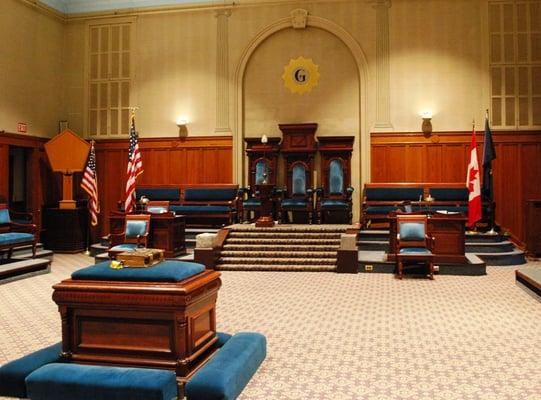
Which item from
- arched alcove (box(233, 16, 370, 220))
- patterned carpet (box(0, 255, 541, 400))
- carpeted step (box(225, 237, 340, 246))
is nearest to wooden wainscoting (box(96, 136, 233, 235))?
arched alcove (box(233, 16, 370, 220))

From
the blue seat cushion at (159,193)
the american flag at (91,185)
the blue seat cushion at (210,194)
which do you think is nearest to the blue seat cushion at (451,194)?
the blue seat cushion at (210,194)

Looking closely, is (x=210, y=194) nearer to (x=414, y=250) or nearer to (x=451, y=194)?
(x=451, y=194)

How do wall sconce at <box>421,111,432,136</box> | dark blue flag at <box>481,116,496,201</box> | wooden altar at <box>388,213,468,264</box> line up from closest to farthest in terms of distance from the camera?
wooden altar at <box>388,213,468,264</box>, dark blue flag at <box>481,116,496,201</box>, wall sconce at <box>421,111,432,136</box>

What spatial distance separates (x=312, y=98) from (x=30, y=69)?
22.7 feet

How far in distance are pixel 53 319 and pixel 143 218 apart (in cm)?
409

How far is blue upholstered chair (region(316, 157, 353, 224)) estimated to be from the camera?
1234cm

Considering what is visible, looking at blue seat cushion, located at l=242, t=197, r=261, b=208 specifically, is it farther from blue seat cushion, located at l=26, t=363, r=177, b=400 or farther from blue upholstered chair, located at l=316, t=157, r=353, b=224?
blue seat cushion, located at l=26, t=363, r=177, b=400

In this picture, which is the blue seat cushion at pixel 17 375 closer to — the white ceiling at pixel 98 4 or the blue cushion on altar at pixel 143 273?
the blue cushion on altar at pixel 143 273

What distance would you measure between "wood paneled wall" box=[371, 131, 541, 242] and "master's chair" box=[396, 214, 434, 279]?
13.8 feet

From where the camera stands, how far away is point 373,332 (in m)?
5.51

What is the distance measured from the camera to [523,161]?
42.1ft

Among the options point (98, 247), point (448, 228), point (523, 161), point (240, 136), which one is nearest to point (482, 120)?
point (523, 161)

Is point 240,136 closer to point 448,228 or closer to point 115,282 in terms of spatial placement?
point 448,228

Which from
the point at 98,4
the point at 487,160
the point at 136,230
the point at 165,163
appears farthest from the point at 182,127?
the point at 487,160
